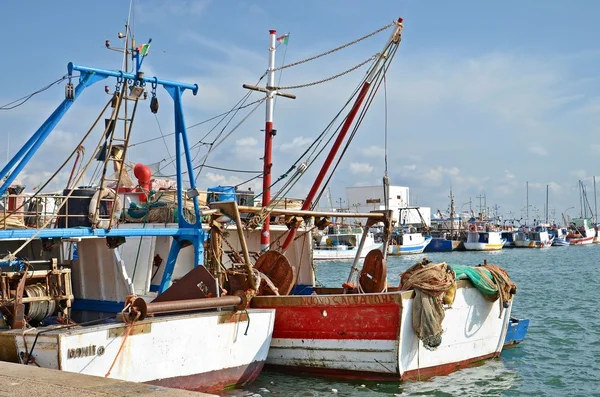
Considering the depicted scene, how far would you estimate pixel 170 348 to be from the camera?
10047 millimetres

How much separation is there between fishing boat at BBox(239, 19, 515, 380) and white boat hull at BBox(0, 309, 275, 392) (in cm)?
57

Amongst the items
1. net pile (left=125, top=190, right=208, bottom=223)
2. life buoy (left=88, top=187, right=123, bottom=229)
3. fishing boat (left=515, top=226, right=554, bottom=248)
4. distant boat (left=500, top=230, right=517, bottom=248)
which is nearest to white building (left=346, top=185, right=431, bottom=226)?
distant boat (left=500, top=230, right=517, bottom=248)

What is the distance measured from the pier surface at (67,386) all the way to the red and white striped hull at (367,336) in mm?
4959

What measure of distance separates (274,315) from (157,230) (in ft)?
9.58

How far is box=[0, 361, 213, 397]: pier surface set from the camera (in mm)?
6531

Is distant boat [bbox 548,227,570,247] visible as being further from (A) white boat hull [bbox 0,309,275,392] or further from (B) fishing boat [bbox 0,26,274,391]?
(A) white boat hull [bbox 0,309,275,392]

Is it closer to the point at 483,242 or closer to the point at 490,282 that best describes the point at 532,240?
the point at 483,242

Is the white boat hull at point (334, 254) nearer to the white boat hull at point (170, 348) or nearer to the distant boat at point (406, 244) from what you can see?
the distant boat at point (406, 244)

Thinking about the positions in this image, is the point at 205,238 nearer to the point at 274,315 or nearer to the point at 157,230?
the point at 157,230

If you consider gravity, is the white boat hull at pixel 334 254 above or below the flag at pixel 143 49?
below

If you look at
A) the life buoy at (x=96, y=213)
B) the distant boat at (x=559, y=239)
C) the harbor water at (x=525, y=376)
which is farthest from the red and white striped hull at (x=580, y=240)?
the life buoy at (x=96, y=213)

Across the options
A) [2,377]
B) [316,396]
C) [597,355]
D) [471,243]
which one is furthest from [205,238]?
[471,243]

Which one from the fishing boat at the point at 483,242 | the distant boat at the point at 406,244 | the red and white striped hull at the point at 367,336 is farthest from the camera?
the fishing boat at the point at 483,242

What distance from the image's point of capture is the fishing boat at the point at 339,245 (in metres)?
62.2
